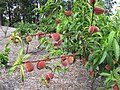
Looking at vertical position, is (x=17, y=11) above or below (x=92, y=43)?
above

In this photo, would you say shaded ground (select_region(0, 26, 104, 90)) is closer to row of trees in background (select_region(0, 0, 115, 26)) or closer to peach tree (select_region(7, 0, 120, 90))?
peach tree (select_region(7, 0, 120, 90))

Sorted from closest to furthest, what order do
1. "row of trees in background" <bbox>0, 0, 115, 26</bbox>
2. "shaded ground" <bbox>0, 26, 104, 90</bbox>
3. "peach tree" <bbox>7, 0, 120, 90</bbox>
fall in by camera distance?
"peach tree" <bbox>7, 0, 120, 90</bbox> < "shaded ground" <bbox>0, 26, 104, 90</bbox> < "row of trees in background" <bbox>0, 0, 115, 26</bbox>

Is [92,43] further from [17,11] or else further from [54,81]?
[17,11]

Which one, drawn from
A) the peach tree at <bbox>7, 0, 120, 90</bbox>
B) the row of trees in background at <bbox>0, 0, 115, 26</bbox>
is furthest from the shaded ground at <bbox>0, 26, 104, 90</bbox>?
the row of trees in background at <bbox>0, 0, 115, 26</bbox>

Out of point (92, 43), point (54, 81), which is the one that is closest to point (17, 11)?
point (54, 81)

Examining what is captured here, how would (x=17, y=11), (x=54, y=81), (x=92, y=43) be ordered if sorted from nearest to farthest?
(x=92, y=43) < (x=54, y=81) < (x=17, y=11)

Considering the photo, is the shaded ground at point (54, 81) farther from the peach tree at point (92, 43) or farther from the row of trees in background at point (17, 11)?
the row of trees in background at point (17, 11)

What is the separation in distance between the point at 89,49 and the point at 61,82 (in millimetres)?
1830

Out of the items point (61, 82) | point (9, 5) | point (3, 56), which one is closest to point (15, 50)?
point (3, 56)

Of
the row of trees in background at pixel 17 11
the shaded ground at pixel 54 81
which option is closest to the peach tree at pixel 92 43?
the shaded ground at pixel 54 81

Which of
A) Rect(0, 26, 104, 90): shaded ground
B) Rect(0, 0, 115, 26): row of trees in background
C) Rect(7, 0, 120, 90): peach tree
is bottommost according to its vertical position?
Rect(0, 26, 104, 90): shaded ground

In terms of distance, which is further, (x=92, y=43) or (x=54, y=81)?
(x=54, y=81)

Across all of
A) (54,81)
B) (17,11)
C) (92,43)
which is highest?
(17,11)

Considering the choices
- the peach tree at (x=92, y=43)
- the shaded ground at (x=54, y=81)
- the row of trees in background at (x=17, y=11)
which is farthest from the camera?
the row of trees in background at (x=17, y=11)
